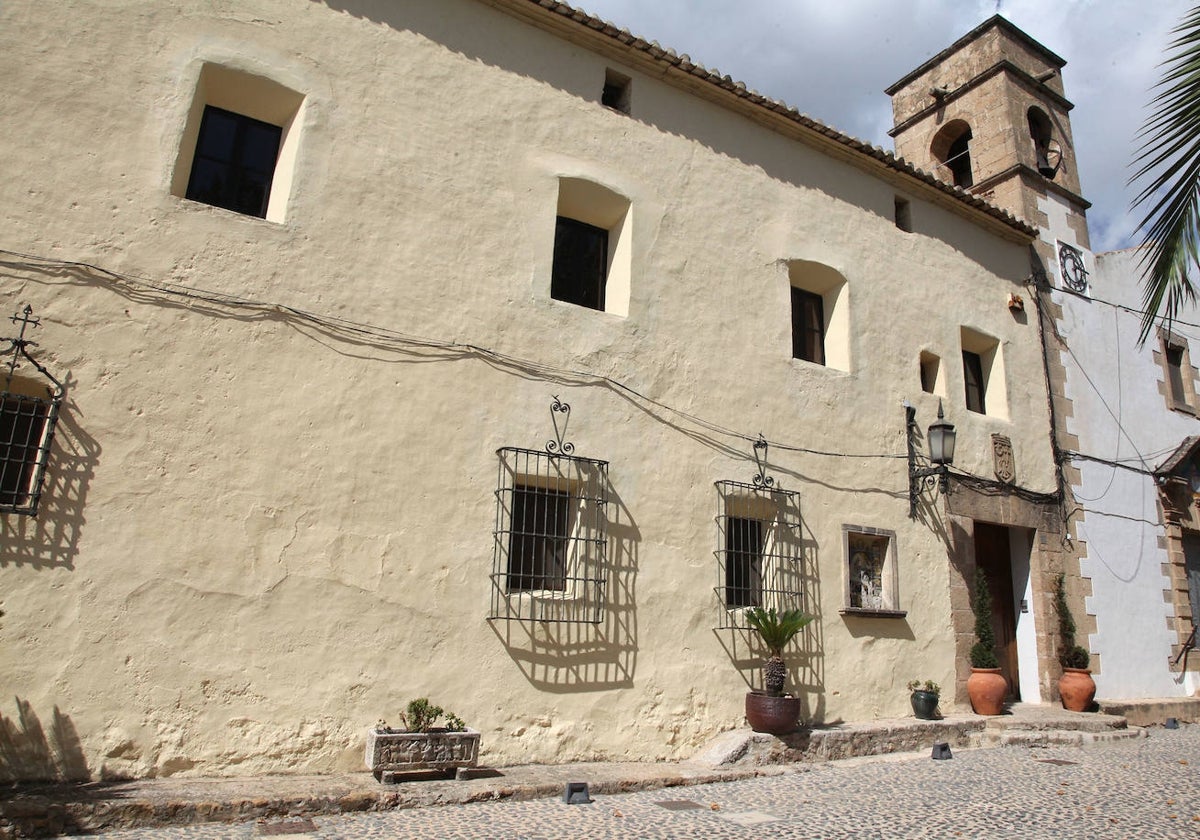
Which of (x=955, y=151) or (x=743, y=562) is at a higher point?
(x=955, y=151)

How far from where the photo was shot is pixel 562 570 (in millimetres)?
6496

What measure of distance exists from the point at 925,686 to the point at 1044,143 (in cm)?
902

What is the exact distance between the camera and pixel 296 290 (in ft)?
19.3

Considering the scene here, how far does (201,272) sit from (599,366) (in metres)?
3.10

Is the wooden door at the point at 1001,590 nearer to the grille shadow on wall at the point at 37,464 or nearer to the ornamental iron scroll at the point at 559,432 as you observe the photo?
the ornamental iron scroll at the point at 559,432

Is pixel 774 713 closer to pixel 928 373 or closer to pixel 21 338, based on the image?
pixel 928 373

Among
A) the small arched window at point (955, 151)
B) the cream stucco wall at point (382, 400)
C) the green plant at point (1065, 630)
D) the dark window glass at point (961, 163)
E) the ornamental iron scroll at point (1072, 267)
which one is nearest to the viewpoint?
the cream stucco wall at point (382, 400)

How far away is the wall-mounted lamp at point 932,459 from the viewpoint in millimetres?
8695

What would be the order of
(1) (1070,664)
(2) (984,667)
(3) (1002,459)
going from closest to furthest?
(2) (984,667)
(1) (1070,664)
(3) (1002,459)

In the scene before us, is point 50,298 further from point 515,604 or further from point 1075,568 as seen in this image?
point 1075,568

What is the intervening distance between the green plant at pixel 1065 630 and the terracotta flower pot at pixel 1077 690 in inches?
5.5

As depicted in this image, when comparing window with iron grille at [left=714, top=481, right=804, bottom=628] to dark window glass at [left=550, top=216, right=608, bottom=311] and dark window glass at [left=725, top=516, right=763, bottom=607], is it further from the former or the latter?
dark window glass at [left=550, top=216, right=608, bottom=311]

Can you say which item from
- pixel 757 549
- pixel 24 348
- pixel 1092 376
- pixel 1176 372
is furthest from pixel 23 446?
pixel 1176 372

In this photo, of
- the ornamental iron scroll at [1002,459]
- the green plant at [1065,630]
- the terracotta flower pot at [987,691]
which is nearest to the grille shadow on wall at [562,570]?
the terracotta flower pot at [987,691]
